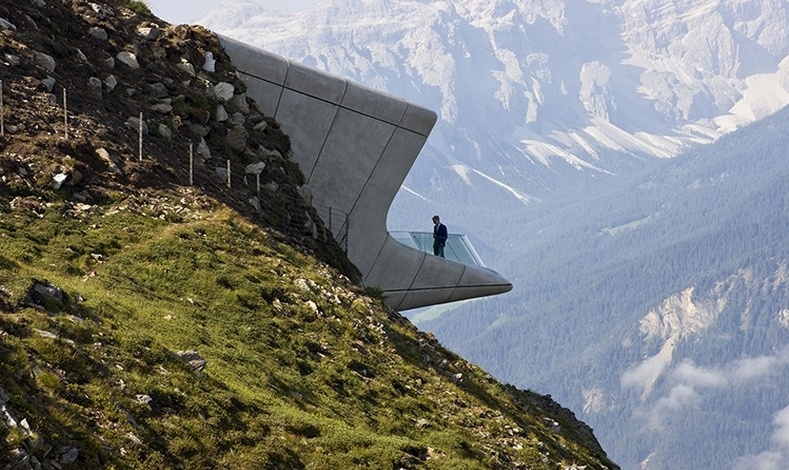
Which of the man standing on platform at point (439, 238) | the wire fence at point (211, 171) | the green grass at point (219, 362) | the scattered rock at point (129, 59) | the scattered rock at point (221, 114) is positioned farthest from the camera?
the man standing on platform at point (439, 238)

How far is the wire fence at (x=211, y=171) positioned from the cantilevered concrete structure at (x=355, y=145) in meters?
4.92

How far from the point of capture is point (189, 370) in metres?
20.6

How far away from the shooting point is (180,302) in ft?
82.0

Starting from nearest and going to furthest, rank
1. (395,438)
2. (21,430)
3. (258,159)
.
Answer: (21,430), (395,438), (258,159)

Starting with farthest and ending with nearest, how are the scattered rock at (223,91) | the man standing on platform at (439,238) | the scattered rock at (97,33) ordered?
1. the man standing on platform at (439,238)
2. the scattered rock at (223,91)
3. the scattered rock at (97,33)

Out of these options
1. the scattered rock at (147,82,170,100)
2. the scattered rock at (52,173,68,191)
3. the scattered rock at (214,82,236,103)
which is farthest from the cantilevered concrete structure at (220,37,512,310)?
the scattered rock at (52,173,68,191)

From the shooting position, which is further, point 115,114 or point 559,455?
point 115,114

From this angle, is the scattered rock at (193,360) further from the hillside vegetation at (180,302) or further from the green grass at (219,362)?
the green grass at (219,362)

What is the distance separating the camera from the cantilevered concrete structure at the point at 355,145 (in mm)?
40406

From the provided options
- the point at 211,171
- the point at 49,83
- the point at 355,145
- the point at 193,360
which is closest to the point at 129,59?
the point at 49,83

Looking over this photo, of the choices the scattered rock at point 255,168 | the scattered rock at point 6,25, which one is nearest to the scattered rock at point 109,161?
the scattered rock at point 255,168

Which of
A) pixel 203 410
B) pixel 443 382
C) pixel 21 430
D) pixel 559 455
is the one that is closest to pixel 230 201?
pixel 443 382

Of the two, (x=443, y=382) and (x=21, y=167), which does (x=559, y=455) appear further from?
(x=21, y=167)

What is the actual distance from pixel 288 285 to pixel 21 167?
5.98 meters
